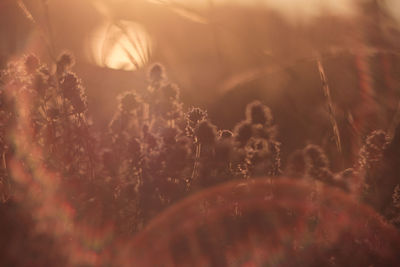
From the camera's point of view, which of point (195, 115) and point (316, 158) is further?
point (195, 115)

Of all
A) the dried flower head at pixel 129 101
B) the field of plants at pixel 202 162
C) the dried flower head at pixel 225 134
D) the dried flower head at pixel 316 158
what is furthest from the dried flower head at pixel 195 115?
the dried flower head at pixel 316 158

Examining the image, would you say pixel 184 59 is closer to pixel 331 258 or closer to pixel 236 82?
pixel 236 82

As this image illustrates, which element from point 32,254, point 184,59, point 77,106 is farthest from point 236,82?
point 184,59

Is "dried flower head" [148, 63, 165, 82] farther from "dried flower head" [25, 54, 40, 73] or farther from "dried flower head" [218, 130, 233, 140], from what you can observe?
"dried flower head" [25, 54, 40, 73]

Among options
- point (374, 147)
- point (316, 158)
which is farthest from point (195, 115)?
point (374, 147)

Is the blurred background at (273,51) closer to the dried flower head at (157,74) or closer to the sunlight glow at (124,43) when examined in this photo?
the sunlight glow at (124,43)

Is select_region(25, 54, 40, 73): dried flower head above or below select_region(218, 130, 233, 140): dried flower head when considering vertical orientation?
above

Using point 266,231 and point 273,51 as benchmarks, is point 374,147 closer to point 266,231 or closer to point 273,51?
point 266,231

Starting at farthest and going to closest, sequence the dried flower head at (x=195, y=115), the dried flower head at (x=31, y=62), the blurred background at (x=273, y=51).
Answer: the dried flower head at (x=31, y=62) → the dried flower head at (x=195, y=115) → the blurred background at (x=273, y=51)

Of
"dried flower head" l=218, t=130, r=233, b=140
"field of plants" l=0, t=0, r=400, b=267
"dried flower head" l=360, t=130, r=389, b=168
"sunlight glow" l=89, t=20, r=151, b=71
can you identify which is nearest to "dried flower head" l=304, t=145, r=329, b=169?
"field of plants" l=0, t=0, r=400, b=267
